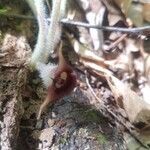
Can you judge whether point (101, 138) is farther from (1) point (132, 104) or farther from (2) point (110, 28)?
(2) point (110, 28)

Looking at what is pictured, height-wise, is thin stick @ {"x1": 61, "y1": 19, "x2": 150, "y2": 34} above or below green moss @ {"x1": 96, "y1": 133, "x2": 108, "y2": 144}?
above

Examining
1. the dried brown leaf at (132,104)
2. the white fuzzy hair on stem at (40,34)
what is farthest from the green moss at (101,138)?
the white fuzzy hair on stem at (40,34)

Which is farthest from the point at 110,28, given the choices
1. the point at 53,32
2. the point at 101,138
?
the point at 101,138

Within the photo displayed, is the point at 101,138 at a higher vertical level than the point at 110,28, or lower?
lower

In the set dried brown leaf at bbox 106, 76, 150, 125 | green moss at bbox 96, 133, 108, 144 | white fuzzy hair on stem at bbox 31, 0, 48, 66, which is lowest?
green moss at bbox 96, 133, 108, 144

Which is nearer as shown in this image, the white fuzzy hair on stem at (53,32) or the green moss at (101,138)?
the green moss at (101,138)

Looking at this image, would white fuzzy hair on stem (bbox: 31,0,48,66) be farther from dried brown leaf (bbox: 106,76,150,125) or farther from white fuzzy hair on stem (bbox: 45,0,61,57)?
dried brown leaf (bbox: 106,76,150,125)

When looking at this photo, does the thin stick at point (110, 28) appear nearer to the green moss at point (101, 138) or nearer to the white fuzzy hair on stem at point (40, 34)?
the white fuzzy hair on stem at point (40, 34)

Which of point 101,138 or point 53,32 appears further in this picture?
point 53,32

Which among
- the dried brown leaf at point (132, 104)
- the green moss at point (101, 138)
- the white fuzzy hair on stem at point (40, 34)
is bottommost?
the green moss at point (101, 138)

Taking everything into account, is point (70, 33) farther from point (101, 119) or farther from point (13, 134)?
point (13, 134)

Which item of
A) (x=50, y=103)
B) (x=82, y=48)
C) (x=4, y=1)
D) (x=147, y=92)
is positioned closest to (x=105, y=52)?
(x=82, y=48)

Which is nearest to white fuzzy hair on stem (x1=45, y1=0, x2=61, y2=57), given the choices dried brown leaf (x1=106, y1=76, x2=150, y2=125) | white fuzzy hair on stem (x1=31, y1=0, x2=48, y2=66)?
white fuzzy hair on stem (x1=31, y1=0, x2=48, y2=66)
